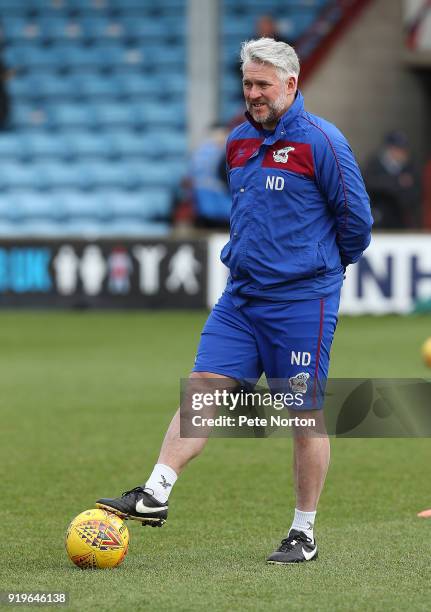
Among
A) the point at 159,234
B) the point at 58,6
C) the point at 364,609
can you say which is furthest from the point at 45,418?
the point at 58,6

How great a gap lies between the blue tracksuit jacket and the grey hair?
0.53ft

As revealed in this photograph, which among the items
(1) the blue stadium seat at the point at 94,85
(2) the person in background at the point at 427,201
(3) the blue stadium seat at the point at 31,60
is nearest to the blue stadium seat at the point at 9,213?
(1) the blue stadium seat at the point at 94,85

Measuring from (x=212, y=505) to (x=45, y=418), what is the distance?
327 cm

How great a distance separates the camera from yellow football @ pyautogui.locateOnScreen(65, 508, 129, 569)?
17.6 ft

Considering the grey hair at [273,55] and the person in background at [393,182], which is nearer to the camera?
the grey hair at [273,55]

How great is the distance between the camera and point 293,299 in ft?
18.2

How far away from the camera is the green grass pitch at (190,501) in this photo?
5.02 meters

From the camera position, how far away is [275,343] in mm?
5539

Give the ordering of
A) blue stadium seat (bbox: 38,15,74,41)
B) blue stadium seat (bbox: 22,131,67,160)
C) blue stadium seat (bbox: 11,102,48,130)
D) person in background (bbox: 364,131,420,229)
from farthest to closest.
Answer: blue stadium seat (bbox: 38,15,74,41)
blue stadium seat (bbox: 11,102,48,130)
blue stadium seat (bbox: 22,131,67,160)
person in background (bbox: 364,131,420,229)

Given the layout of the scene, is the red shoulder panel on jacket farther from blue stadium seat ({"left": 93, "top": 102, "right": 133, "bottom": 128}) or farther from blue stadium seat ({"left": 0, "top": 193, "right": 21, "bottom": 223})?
blue stadium seat ({"left": 93, "top": 102, "right": 133, "bottom": 128})

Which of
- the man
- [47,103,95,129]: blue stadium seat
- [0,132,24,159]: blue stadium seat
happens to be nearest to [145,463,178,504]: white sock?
the man

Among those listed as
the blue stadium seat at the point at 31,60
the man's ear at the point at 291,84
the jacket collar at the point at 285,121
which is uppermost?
the man's ear at the point at 291,84

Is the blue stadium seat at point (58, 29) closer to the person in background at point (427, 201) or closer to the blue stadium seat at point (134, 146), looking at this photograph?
the blue stadium seat at point (134, 146)

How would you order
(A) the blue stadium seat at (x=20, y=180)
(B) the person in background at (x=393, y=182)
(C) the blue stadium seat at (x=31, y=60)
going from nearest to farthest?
(B) the person in background at (x=393, y=182) → (A) the blue stadium seat at (x=20, y=180) → (C) the blue stadium seat at (x=31, y=60)
